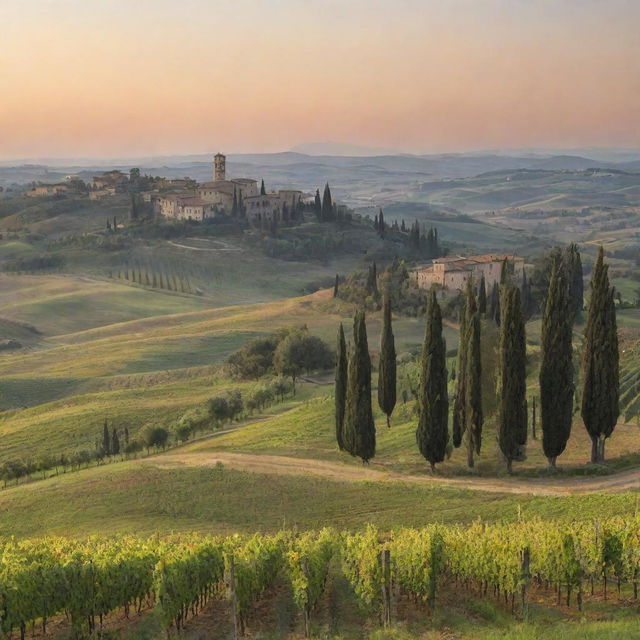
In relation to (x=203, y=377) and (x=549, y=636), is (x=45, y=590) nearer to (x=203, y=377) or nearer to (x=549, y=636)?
(x=549, y=636)

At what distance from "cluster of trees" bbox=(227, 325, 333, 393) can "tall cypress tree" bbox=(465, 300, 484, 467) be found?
29.4 meters

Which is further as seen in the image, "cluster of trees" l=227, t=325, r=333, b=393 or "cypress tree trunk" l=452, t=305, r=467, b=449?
"cluster of trees" l=227, t=325, r=333, b=393

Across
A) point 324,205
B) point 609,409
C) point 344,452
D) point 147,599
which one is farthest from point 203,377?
point 324,205

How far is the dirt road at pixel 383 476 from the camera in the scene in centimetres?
3149

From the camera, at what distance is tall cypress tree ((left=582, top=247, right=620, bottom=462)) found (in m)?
33.9

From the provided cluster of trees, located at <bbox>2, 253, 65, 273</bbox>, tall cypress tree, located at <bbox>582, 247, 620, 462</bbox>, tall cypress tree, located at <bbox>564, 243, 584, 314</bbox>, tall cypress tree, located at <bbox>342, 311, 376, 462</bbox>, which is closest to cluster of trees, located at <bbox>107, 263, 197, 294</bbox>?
cluster of trees, located at <bbox>2, 253, 65, 273</bbox>

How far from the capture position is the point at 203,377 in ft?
242

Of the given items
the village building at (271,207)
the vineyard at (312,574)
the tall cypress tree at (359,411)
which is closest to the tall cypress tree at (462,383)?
the tall cypress tree at (359,411)

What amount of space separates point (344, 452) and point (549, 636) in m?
24.6

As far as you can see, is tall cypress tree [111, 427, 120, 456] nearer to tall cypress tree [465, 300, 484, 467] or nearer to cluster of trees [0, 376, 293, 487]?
cluster of trees [0, 376, 293, 487]

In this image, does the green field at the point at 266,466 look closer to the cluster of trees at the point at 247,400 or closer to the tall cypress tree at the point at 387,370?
the cluster of trees at the point at 247,400

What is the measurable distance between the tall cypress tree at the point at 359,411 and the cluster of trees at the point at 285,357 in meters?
25.7

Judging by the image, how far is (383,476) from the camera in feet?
118

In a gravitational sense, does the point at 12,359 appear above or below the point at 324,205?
below
